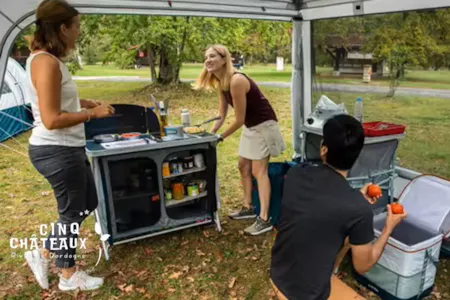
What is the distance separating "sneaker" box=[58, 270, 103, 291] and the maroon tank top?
1.65 m

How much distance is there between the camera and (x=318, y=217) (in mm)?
1259

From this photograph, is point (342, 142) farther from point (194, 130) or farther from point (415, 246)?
point (194, 130)

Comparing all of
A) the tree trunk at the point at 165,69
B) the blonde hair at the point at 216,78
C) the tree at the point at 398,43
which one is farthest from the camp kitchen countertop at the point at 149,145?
the tree trunk at the point at 165,69

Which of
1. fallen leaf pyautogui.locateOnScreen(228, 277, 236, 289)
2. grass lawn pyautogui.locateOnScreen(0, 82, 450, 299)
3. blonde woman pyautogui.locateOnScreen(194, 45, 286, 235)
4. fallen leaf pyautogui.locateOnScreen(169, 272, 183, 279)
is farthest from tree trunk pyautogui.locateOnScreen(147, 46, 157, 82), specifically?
fallen leaf pyautogui.locateOnScreen(228, 277, 236, 289)

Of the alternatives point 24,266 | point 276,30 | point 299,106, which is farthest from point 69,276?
point 276,30

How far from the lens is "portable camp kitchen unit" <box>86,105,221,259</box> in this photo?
8.00 ft

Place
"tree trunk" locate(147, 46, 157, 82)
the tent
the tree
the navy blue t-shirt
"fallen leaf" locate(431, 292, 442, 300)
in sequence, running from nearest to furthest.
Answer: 1. the navy blue t-shirt
2. "fallen leaf" locate(431, 292, 442, 300)
3. the tree
4. the tent
5. "tree trunk" locate(147, 46, 157, 82)

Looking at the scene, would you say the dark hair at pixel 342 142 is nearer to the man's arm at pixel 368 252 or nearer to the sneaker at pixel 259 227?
the man's arm at pixel 368 252

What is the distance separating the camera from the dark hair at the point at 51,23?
1.73 metres

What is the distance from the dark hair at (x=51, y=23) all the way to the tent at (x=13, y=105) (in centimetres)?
484

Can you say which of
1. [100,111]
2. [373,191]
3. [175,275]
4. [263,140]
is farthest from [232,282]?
[100,111]

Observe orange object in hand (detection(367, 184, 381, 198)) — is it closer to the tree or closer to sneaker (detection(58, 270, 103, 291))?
sneaker (detection(58, 270, 103, 291))

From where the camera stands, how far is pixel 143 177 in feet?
8.64

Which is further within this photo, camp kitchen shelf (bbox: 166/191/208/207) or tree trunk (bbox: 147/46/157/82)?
tree trunk (bbox: 147/46/157/82)
